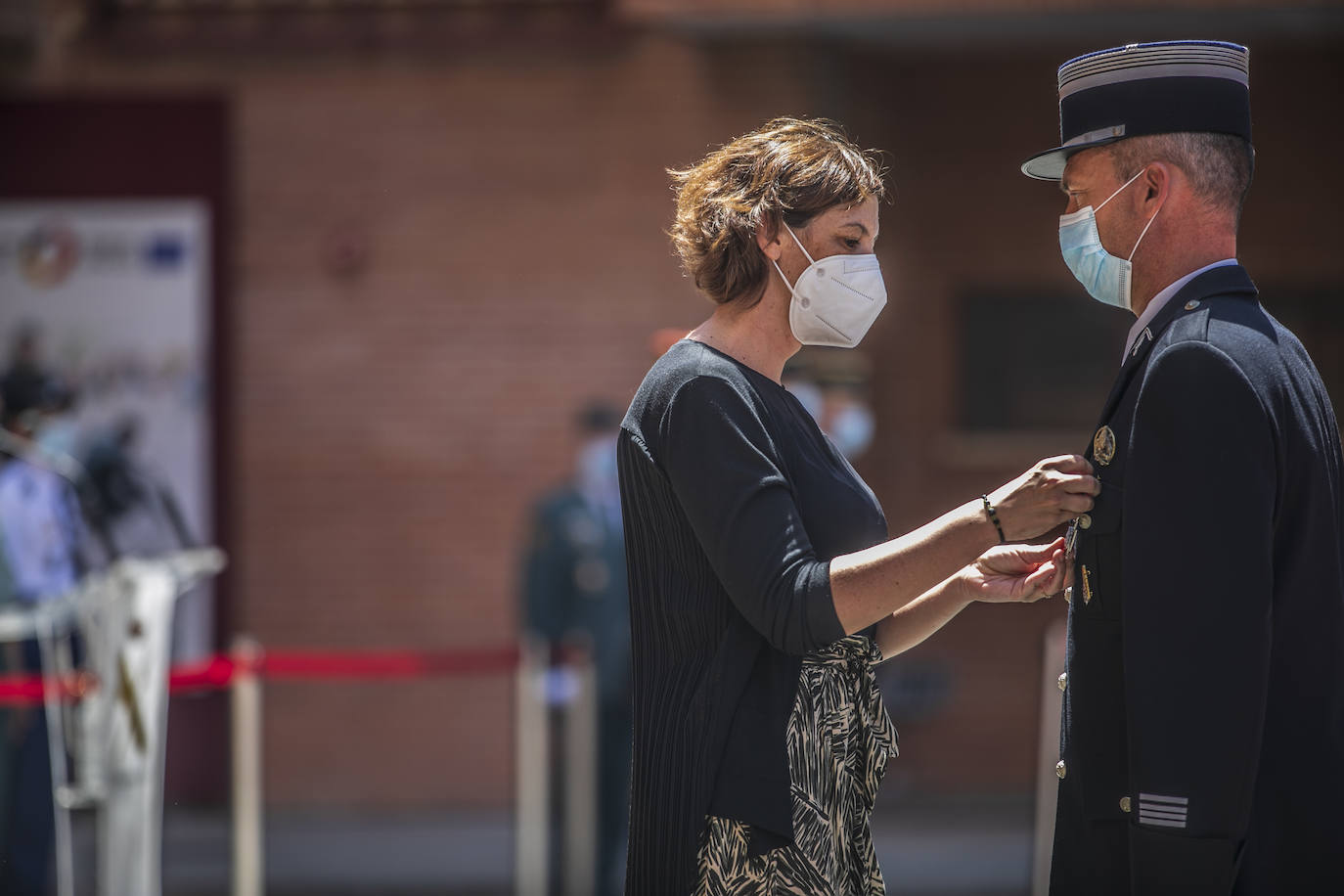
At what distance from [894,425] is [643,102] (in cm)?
231

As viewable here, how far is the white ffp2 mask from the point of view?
94.4 inches

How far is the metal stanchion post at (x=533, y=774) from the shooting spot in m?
5.93

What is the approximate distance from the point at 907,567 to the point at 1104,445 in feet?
1.08

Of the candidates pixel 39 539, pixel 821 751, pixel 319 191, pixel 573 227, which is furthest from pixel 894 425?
pixel 821 751

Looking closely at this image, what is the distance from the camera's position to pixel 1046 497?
2.12 meters

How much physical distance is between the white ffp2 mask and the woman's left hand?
44cm

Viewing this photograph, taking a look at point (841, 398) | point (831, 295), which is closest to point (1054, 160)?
point (831, 295)

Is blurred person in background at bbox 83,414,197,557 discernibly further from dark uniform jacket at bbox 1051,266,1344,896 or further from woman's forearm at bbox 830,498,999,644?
dark uniform jacket at bbox 1051,266,1344,896

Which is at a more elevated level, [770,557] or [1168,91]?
[1168,91]

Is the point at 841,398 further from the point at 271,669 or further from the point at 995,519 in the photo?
the point at 995,519

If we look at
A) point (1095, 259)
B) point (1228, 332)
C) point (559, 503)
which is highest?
point (1095, 259)

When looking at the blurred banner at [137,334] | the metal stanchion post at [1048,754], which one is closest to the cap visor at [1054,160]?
the metal stanchion post at [1048,754]

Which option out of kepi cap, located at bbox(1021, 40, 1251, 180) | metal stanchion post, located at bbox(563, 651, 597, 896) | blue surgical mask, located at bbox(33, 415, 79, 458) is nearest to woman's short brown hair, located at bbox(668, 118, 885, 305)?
kepi cap, located at bbox(1021, 40, 1251, 180)

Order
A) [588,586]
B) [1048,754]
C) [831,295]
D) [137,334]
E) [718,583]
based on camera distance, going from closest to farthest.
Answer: [718,583] → [831,295] → [1048,754] → [588,586] → [137,334]
